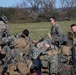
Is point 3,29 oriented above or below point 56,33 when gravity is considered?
above

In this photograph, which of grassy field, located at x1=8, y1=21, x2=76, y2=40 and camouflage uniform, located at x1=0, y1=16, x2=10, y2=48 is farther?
grassy field, located at x1=8, y1=21, x2=76, y2=40

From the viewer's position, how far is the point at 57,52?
10.7 metres

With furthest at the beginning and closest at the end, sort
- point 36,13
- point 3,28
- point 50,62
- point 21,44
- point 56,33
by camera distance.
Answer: point 36,13
point 56,33
point 21,44
point 3,28
point 50,62

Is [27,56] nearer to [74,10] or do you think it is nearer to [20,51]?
[20,51]

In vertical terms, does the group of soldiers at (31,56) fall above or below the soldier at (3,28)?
below

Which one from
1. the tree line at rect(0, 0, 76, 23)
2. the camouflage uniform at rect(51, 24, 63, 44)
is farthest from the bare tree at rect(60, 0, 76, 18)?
the camouflage uniform at rect(51, 24, 63, 44)

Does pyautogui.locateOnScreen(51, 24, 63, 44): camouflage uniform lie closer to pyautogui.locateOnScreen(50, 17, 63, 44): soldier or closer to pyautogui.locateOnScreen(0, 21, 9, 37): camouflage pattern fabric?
pyautogui.locateOnScreen(50, 17, 63, 44): soldier

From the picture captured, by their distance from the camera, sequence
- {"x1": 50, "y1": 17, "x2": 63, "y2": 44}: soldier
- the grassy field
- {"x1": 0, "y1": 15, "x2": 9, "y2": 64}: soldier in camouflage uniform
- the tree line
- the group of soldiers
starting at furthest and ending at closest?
the tree line → the grassy field → {"x1": 50, "y1": 17, "x2": 63, "y2": 44}: soldier → {"x1": 0, "y1": 15, "x2": 9, "y2": 64}: soldier in camouflage uniform → the group of soldiers

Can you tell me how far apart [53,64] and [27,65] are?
97cm

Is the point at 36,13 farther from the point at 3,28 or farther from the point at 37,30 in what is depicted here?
the point at 3,28

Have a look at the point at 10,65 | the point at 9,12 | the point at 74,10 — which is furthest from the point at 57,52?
the point at 74,10

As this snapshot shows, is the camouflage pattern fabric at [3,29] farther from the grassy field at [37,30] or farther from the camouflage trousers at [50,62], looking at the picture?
the grassy field at [37,30]

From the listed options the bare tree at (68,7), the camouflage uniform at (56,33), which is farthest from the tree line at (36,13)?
the camouflage uniform at (56,33)

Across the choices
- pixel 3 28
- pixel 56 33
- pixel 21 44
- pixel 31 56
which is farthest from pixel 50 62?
pixel 56 33
